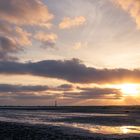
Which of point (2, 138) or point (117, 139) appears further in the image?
point (117, 139)

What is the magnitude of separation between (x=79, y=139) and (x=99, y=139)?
7.97 ft

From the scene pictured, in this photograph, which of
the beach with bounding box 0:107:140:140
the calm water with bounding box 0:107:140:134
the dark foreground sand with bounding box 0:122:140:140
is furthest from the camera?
the calm water with bounding box 0:107:140:134

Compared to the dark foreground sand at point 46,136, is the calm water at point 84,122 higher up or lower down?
higher up

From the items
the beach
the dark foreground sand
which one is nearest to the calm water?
the beach

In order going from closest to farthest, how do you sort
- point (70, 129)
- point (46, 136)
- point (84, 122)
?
point (46, 136), point (70, 129), point (84, 122)

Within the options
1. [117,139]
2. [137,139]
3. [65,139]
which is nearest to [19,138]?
[65,139]

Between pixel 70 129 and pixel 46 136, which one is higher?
pixel 70 129

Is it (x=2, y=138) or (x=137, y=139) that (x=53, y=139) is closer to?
(x=2, y=138)

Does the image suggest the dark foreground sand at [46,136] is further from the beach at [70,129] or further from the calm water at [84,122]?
the calm water at [84,122]

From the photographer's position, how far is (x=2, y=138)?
3434 centimetres

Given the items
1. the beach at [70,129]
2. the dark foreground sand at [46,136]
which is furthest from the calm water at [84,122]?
the dark foreground sand at [46,136]

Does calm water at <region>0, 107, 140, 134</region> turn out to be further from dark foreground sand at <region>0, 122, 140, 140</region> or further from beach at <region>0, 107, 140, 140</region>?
dark foreground sand at <region>0, 122, 140, 140</region>

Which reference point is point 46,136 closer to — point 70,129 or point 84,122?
point 70,129

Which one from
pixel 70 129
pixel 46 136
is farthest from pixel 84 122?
pixel 46 136
